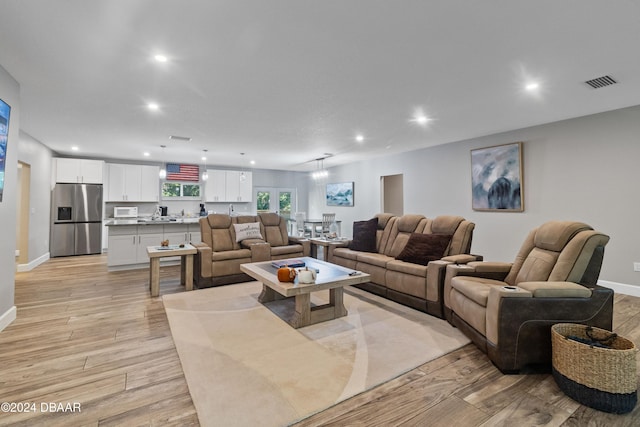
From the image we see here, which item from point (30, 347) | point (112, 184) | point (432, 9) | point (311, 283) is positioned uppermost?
point (432, 9)

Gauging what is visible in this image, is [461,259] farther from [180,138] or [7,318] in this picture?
[180,138]

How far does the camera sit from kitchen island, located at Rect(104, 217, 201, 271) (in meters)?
5.55

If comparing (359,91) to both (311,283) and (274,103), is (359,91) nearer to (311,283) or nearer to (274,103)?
(274,103)

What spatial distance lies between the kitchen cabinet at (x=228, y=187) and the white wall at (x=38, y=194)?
142 inches

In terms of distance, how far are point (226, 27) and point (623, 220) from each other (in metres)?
5.36

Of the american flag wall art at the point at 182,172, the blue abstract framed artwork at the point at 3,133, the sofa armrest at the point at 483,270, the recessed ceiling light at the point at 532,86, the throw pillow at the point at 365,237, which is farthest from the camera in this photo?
the american flag wall art at the point at 182,172

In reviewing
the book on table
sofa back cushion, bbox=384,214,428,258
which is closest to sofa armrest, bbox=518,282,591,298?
sofa back cushion, bbox=384,214,428,258

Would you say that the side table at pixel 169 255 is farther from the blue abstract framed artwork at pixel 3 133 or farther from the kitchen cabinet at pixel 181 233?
the blue abstract framed artwork at pixel 3 133

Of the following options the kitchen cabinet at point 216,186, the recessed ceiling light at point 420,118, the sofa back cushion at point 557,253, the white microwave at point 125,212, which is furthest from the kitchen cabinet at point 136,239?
the sofa back cushion at point 557,253

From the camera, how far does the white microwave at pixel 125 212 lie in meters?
7.76

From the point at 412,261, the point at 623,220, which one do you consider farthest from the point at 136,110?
the point at 623,220

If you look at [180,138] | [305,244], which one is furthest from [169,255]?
[180,138]

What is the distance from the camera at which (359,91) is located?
3424 millimetres

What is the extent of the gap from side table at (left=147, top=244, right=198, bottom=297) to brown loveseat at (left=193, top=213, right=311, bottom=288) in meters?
0.14
